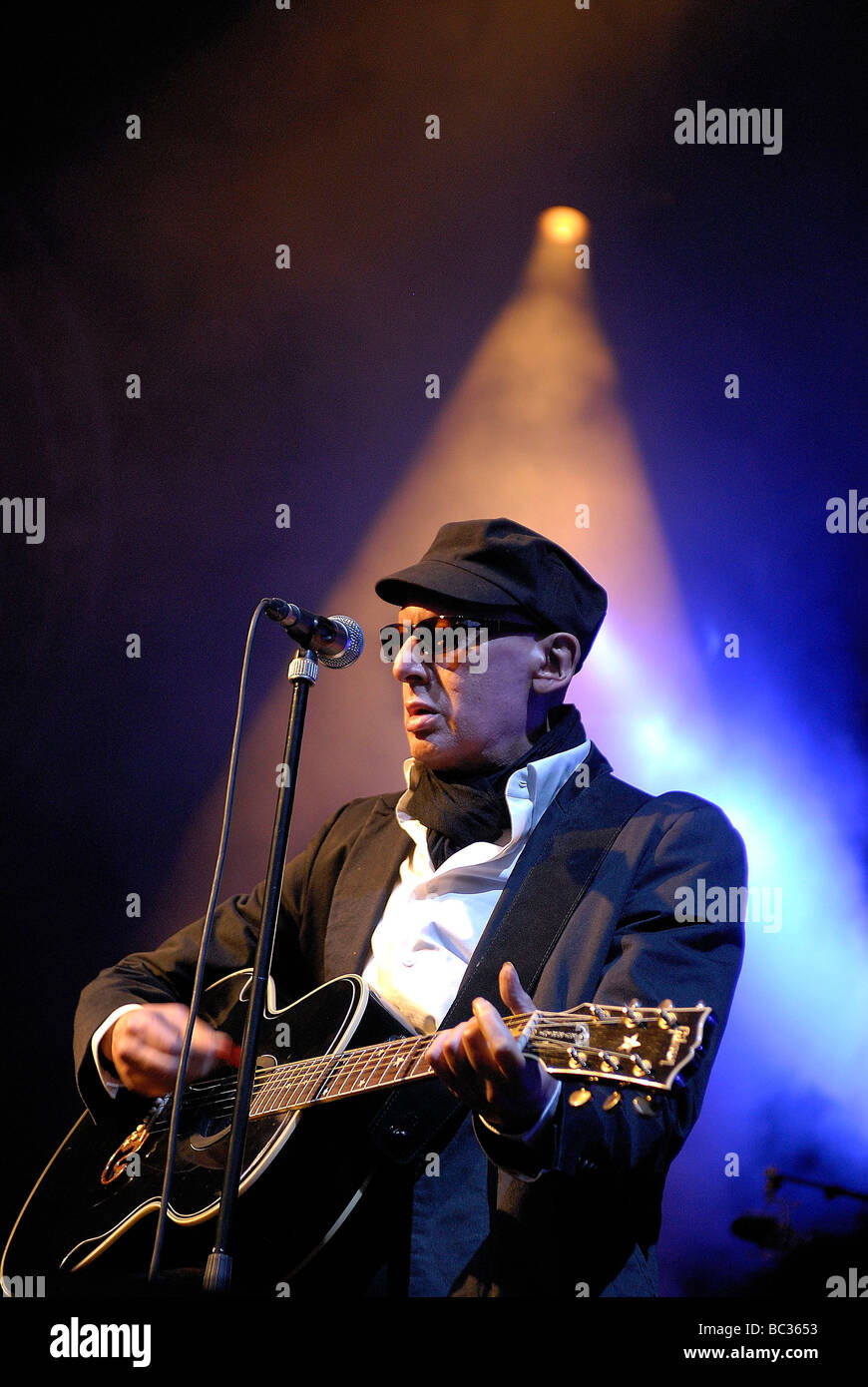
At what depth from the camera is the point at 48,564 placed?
12.7 ft

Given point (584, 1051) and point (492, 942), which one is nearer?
point (584, 1051)

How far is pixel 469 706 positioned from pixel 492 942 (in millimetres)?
635

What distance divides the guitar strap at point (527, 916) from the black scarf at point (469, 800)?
11cm

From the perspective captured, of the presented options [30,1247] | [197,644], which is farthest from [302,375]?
[30,1247]

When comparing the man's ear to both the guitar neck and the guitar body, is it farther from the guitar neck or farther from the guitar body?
the guitar neck

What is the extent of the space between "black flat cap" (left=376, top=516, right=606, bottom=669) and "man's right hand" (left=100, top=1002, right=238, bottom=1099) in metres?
1.21

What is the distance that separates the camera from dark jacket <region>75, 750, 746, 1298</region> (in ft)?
6.75

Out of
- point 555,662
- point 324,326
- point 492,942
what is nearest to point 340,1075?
point 492,942

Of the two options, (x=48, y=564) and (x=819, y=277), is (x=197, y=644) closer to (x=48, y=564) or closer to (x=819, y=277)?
(x=48, y=564)

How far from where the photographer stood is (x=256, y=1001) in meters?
1.97

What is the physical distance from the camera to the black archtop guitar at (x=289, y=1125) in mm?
1802

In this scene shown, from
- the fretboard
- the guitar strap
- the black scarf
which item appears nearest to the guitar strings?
the fretboard

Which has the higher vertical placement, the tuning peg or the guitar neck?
the tuning peg

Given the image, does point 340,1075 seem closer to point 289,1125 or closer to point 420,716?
point 289,1125
